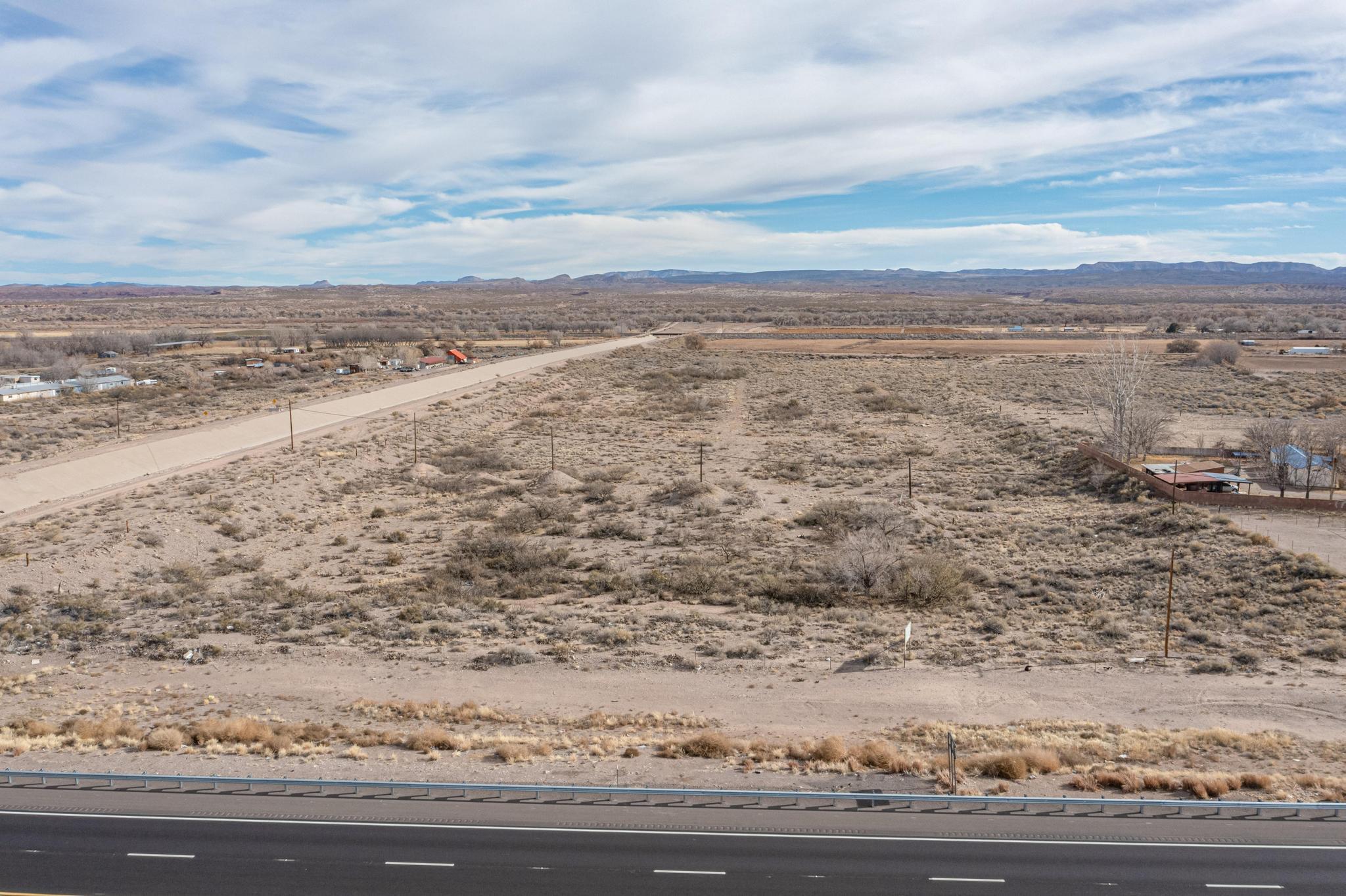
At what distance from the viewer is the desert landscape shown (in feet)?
54.6

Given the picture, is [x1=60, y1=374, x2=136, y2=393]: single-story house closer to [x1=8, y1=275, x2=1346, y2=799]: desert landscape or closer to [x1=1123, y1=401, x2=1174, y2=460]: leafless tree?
[x1=8, y1=275, x2=1346, y2=799]: desert landscape

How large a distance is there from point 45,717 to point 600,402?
5083cm

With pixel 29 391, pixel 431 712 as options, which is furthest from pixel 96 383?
pixel 431 712

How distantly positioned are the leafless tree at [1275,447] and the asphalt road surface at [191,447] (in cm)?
4755

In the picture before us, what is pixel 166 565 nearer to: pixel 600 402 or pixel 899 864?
pixel 899 864

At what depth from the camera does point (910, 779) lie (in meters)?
15.3

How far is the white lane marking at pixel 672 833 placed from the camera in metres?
12.9

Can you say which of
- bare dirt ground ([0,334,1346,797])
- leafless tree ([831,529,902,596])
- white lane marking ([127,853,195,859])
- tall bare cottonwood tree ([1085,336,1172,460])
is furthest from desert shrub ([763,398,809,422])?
white lane marking ([127,853,195,859])

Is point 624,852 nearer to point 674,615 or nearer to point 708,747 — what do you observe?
point 708,747

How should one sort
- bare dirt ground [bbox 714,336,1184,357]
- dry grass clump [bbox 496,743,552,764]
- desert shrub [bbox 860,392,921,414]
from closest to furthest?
dry grass clump [bbox 496,743,552,764] < desert shrub [bbox 860,392,921,414] < bare dirt ground [bbox 714,336,1184,357]

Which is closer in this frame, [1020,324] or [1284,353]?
[1284,353]

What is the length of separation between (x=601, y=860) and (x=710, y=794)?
232 cm

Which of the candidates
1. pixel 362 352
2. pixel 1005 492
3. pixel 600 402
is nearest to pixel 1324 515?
pixel 1005 492

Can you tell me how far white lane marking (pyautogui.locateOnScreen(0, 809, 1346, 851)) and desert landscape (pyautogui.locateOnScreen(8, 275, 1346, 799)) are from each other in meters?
1.84
